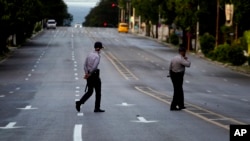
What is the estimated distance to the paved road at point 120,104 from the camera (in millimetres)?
14875

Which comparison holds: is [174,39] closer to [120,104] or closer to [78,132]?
[120,104]

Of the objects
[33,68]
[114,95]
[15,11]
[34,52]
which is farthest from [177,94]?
Answer: [34,52]

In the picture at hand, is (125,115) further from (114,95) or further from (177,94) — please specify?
(114,95)

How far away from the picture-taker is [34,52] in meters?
71.7

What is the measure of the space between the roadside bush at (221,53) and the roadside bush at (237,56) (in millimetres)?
956

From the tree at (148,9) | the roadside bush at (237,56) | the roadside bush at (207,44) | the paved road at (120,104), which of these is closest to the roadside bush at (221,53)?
the roadside bush at (237,56)

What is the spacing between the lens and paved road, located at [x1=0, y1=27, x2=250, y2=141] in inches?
586

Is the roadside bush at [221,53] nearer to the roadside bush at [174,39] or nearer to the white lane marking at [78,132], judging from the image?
the roadside bush at [174,39]

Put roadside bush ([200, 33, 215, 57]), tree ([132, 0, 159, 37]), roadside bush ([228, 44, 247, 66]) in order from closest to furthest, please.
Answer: roadside bush ([228, 44, 247, 66]), roadside bush ([200, 33, 215, 57]), tree ([132, 0, 159, 37])

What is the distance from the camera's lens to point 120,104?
2362cm

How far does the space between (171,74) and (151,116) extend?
6.30 feet

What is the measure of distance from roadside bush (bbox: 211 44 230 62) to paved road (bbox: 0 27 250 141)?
4199 mm

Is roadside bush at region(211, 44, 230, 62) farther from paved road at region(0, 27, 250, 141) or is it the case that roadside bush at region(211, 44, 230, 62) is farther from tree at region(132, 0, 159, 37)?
tree at region(132, 0, 159, 37)

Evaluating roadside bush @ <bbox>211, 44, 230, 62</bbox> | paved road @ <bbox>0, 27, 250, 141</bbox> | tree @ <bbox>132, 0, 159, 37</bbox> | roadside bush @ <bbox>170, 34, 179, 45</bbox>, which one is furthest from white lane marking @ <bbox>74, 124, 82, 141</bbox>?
tree @ <bbox>132, 0, 159, 37</bbox>
